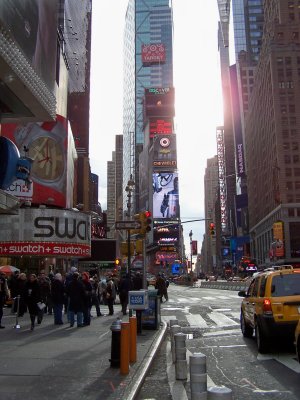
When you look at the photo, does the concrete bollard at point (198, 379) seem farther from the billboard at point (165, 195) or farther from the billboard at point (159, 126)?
the billboard at point (159, 126)

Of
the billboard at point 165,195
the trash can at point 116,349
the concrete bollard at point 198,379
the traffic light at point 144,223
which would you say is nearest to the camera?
the concrete bollard at point 198,379

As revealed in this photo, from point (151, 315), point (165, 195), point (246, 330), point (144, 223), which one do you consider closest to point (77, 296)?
point (151, 315)

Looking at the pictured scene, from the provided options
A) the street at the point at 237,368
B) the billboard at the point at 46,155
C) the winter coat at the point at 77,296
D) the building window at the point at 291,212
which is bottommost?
the street at the point at 237,368

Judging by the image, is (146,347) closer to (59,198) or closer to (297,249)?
(59,198)

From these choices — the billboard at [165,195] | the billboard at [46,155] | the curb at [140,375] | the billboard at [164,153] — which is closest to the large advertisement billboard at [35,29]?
the curb at [140,375]

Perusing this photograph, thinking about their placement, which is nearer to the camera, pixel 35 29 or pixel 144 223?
pixel 35 29

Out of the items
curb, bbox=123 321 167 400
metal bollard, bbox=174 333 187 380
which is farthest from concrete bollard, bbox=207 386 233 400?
metal bollard, bbox=174 333 187 380

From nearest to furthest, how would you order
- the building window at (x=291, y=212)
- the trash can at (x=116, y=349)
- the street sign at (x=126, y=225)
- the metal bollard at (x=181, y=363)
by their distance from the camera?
the metal bollard at (x=181, y=363) → the trash can at (x=116, y=349) → the street sign at (x=126, y=225) → the building window at (x=291, y=212)

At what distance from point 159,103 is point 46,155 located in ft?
470

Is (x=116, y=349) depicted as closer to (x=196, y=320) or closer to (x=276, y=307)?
(x=276, y=307)

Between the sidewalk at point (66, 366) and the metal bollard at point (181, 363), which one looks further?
the metal bollard at point (181, 363)

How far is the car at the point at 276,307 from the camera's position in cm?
967

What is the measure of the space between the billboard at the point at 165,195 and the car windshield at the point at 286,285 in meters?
141

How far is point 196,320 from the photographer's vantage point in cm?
1830
